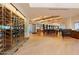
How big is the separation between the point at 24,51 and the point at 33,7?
1.07m

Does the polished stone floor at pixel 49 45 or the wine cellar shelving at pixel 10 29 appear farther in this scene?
the polished stone floor at pixel 49 45

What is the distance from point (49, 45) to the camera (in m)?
4.53

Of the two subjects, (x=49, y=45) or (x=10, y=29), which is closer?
(x=10, y=29)

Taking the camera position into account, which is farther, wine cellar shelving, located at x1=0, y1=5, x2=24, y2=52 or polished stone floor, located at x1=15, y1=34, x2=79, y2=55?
polished stone floor, located at x1=15, y1=34, x2=79, y2=55

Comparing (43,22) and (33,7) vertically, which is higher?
(33,7)

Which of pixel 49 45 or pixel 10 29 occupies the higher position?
pixel 10 29

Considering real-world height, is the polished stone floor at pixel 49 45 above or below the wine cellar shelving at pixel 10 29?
below

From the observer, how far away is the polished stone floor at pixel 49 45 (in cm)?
428

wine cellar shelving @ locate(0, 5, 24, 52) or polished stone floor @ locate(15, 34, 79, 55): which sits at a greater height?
wine cellar shelving @ locate(0, 5, 24, 52)

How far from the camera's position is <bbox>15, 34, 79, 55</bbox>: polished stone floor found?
4.28 meters

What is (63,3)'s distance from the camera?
377 cm

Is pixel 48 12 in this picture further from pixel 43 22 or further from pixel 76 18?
pixel 76 18
